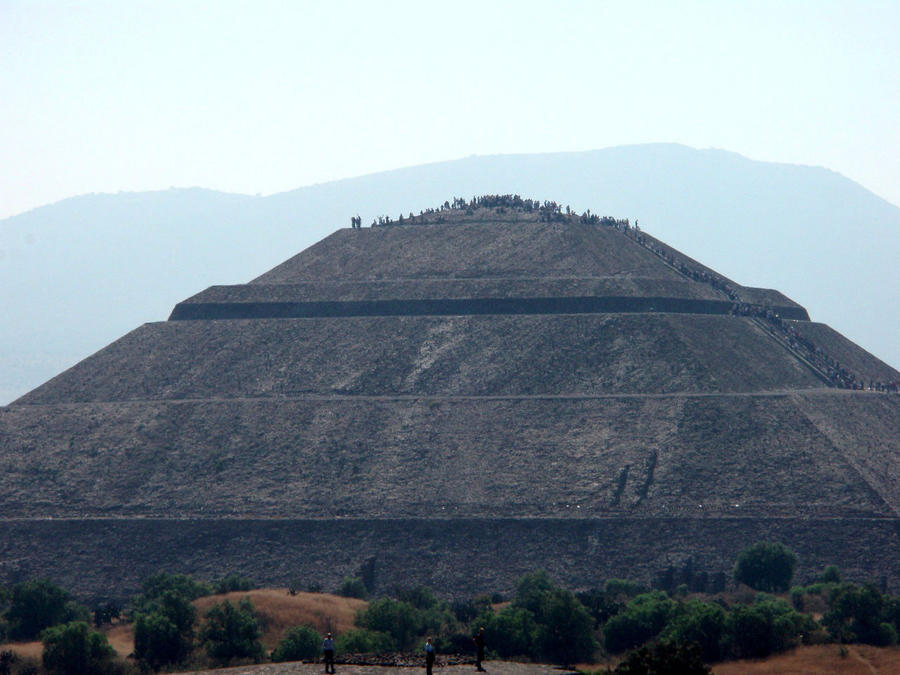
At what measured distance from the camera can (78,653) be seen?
51906mm

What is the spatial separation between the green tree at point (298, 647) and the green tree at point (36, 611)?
42.0 feet

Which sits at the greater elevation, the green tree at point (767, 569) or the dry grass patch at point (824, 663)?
the green tree at point (767, 569)

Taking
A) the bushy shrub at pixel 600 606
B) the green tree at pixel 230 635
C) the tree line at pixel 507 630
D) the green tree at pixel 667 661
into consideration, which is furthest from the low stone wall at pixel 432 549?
the green tree at pixel 667 661

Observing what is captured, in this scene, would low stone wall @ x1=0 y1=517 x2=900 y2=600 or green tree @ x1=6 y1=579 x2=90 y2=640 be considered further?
low stone wall @ x1=0 y1=517 x2=900 y2=600

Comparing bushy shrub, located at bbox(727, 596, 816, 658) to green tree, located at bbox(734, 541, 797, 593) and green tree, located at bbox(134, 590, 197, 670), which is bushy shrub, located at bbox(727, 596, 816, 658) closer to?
green tree, located at bbox(734, 541, 797, 593)

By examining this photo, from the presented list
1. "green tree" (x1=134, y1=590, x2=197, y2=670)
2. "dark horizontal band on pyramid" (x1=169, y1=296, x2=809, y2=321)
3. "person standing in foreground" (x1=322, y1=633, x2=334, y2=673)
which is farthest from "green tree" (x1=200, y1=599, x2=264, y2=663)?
"dark horizontal band on pyramid" (x1=169, y1=296, x2=809, y2=321)

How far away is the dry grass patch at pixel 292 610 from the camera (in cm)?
5709

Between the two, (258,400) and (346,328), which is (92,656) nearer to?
(258,400)

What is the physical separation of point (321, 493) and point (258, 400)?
1073 cm

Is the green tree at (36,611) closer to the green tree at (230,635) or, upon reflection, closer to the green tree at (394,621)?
the green tree at (230,635)

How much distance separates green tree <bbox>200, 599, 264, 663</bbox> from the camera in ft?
171

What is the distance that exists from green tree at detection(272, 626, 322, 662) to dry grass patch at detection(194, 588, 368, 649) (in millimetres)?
3196

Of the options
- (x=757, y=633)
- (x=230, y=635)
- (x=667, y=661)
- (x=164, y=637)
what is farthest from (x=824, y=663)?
(x=164, y=637)

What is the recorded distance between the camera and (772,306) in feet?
318
